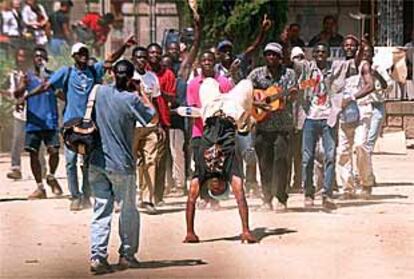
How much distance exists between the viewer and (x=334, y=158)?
41.2 feet

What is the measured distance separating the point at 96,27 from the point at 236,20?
228 cm

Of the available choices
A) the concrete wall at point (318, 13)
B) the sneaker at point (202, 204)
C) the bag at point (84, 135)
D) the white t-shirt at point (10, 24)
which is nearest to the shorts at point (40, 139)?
the sneaker at point (202, 204)

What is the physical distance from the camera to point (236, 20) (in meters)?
21.1

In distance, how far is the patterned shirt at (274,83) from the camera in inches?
472

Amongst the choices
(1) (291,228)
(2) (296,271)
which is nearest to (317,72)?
(1) (291,228)

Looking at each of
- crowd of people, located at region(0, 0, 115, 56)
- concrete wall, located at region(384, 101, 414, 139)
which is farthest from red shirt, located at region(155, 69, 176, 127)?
concrete wall, located at region(384, 101, 414, 139)

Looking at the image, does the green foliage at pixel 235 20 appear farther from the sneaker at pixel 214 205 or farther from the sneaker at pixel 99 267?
the sneaker at pixel 99 267

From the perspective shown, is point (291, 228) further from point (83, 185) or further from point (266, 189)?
point (83, 185)

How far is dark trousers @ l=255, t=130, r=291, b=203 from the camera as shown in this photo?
12.0m

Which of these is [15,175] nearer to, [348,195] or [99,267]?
[348,195]

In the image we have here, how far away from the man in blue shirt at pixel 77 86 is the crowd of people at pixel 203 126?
1cm

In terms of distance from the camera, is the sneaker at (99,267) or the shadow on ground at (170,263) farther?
the shadow on ground at (170,263)

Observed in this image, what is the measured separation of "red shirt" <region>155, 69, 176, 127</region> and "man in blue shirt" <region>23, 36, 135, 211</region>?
686mm

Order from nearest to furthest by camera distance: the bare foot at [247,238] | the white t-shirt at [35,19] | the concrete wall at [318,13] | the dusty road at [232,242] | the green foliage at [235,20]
Result: 1. the dusty road at [232,242]
2. the bare foot at [247,238]
3. the white t-shirt at [35,19]
4. the green foliage at [235,20]
5. the concrete wall at [318,13]
